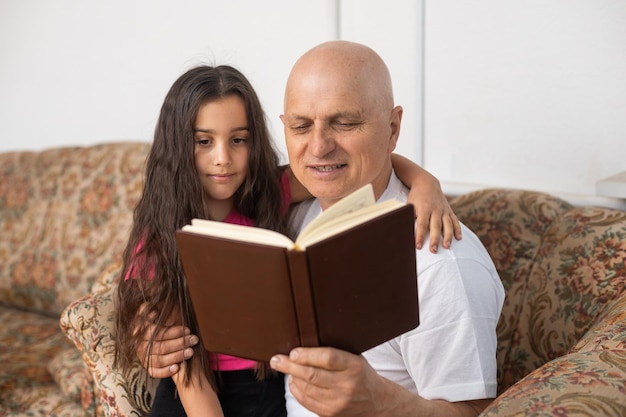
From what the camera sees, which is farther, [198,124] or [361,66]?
[198,124]

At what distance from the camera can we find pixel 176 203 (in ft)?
6.65

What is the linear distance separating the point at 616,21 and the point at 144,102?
224cm

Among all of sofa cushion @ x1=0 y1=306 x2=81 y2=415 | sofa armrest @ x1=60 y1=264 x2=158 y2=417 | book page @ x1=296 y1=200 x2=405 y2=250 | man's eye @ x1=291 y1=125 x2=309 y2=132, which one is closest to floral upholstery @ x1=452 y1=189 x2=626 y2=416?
book page @ x1=296 y1=200 x2=405 y2=250

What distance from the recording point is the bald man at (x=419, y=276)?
1457 mm

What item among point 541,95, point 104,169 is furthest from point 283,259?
point 104,169

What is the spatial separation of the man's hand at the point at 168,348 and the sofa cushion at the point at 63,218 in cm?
142

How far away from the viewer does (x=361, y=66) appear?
1.72m

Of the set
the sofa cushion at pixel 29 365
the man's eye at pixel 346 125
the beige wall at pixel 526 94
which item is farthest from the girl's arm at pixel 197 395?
the beige wall at pixel 526 94

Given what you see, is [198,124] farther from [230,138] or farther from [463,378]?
[463,378]

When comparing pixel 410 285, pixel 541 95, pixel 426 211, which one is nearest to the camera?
pixel 410 285

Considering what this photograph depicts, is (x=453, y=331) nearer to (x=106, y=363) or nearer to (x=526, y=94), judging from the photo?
(x=106, y=363)

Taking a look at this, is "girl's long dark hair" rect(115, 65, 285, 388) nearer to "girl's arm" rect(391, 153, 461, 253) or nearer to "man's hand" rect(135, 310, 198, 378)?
"man's hand" rect(135, 310, 198, 378)

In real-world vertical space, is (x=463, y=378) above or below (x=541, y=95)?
below

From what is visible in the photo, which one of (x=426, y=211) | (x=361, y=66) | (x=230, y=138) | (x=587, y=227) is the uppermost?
(x=361, y=66)
